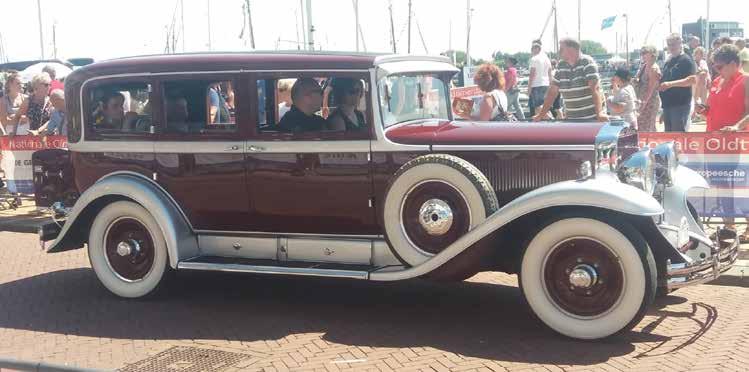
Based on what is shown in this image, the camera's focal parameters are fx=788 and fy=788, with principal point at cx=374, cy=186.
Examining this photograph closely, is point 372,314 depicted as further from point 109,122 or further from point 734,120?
point 734,120

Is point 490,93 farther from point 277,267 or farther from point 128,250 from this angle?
point 128,250

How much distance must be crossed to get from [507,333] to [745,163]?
11.8 feet

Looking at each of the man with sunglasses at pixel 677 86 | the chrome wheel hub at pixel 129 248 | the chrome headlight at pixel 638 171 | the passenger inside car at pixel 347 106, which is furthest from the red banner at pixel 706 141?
the chrome wheel hub at pixel 129 248

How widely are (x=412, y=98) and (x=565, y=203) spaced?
1796 millimetres

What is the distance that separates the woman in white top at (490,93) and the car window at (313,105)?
9.40ft

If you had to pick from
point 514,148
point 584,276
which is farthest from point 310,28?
point 584,276

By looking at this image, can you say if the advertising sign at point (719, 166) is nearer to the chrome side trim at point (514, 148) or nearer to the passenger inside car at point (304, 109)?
the chrome side trim at point (514, 148)

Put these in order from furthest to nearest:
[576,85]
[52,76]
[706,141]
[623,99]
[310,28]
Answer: [310,28], [52,76], [623,99], [576,85], [706,141]

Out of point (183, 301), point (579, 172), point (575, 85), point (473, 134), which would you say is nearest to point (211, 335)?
point (183, 301)

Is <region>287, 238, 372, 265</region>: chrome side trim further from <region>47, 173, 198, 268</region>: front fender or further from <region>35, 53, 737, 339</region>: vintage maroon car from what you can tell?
<region>47, 173, 198, 268</region>: front fender

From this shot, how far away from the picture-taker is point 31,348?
211 inches

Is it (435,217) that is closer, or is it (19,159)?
(435,217)

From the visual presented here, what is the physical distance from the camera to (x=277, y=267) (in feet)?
Answer: 19.4

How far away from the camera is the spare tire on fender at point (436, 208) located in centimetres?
534
